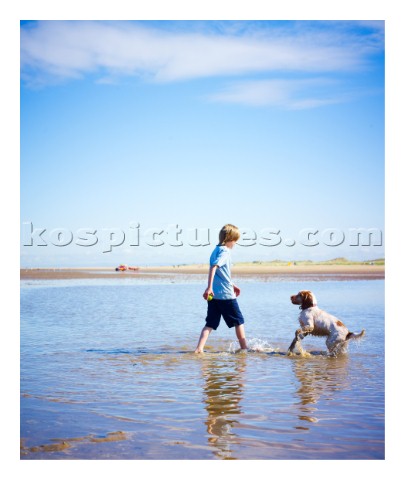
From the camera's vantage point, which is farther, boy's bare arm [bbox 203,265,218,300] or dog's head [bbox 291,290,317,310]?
dog's head [bbox 291,290,317,310]

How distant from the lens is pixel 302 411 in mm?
4668

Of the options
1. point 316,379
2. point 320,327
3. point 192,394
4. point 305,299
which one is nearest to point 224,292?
point 305,299

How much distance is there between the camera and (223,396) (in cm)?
515

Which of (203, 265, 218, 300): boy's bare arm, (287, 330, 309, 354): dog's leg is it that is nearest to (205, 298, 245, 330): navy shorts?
(203, 265, 218, 300): boy's bare arm

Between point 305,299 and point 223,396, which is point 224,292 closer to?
point 305,299

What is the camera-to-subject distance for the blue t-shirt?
7.66 meters

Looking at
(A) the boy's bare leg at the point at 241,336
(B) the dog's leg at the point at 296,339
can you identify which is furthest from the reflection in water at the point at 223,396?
(B) the dog's leg at the point at 296,339

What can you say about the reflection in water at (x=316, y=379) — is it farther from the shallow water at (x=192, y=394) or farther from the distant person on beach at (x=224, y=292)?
the distant person on beach at (x=224, y=292)

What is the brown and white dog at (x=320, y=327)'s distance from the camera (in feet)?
23.9

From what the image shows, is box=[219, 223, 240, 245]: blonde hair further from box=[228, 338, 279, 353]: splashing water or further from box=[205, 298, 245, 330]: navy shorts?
box=[228, 338, 279, 353]: splashing water

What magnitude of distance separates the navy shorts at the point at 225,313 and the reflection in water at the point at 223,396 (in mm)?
501

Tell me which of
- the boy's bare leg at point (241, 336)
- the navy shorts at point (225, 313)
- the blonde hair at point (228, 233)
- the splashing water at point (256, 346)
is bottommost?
the splashing water at point (256, 346)
